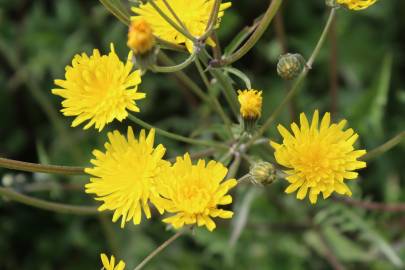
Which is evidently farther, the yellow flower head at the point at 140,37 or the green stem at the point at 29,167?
the green stem at the point at 29,167

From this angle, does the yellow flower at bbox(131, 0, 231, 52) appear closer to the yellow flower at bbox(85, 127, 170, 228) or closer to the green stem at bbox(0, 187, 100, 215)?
the yellow flower at bbox(85, 127, 170, 228)

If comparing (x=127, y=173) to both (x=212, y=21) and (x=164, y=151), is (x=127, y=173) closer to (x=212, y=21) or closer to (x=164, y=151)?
(x=164, y=151)

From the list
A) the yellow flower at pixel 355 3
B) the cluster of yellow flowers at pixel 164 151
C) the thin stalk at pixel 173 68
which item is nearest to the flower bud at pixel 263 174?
the cluster of yellow flowers at pixel 164 151

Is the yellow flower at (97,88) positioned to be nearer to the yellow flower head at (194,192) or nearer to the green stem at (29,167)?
the green stem at (29,167)

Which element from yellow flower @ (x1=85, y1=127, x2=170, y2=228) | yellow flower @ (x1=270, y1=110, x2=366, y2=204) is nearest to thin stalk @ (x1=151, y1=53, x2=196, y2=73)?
yellow flower @ (x1=85, y1=127, x2=170, y2=228)

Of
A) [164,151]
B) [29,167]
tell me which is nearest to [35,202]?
[29,167]

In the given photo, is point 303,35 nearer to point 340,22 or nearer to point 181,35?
point 340,22
